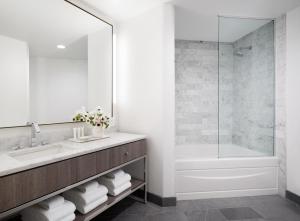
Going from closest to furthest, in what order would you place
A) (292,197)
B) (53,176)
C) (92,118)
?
(53,176) → (92,118) → (292,197)

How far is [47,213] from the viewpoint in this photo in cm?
122

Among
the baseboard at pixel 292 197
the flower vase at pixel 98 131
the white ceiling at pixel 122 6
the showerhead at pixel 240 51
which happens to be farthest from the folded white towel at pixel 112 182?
the showerhead at pixel 240 51

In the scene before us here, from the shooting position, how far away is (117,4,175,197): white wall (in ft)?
6.73

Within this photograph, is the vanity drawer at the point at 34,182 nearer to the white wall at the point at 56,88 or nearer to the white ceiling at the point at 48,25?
the white wall at the point at 56,88

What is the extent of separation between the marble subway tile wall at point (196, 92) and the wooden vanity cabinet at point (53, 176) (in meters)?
1.77

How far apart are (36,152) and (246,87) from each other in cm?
310

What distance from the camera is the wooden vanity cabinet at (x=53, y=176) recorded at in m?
0.97

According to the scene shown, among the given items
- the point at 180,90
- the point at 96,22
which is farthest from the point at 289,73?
the point at 96,22

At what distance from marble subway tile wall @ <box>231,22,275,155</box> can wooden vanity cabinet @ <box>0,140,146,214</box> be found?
6.99 ft

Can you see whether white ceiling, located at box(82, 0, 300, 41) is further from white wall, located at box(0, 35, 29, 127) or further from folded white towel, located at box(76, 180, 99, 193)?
folded white towel, located at box(76, 180, 99, 193)

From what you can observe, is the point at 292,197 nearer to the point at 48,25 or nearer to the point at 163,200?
the point at 163,200

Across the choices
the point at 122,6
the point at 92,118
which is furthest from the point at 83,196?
the point at 122,6

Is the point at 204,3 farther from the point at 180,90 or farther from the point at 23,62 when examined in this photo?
the point at 23,62

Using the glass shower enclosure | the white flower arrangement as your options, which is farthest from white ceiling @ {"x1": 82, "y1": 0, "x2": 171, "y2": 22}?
the white flower arrangement
